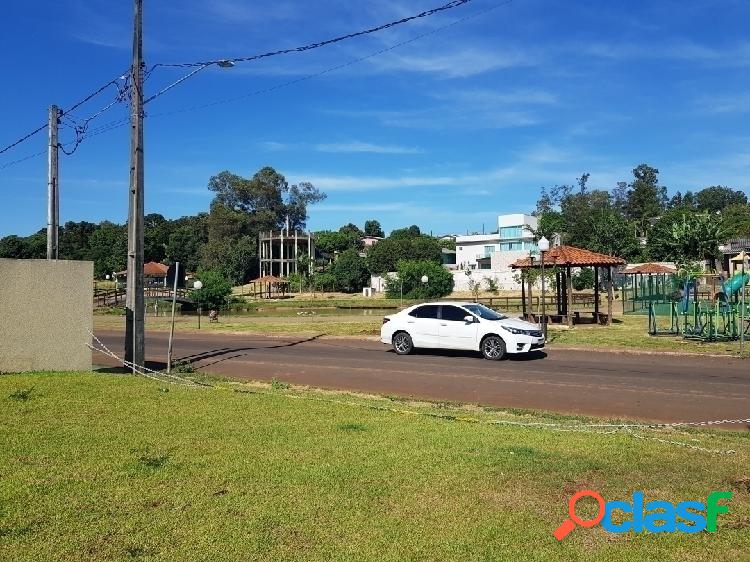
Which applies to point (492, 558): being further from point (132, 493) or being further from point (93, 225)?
point (93, 225)

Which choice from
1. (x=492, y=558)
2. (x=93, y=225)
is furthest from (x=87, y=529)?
(x=93, y=225)

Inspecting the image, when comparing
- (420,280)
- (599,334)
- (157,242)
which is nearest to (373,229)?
(157,242)

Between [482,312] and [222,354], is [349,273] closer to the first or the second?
[222,354]

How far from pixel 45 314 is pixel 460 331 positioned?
9827 millimetres

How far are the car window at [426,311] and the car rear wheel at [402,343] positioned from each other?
62 centimetres

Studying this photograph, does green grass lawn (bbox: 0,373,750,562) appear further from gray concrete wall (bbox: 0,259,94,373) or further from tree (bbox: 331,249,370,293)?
tree (bbox: 331,249,370,293)

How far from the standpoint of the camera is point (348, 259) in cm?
7881

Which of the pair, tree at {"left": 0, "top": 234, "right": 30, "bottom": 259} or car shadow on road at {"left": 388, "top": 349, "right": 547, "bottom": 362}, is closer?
car shadow on road at {"left": 388, "top": 349, "right": 547, "bottom": 362}

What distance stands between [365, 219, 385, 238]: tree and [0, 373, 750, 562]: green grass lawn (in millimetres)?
142646

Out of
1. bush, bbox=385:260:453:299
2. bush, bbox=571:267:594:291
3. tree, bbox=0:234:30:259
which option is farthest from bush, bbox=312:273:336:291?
tree, bbox=0:234:30:259

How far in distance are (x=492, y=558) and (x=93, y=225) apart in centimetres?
13127

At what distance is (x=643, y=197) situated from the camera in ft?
355

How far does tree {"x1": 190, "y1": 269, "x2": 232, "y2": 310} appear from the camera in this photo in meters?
47.9

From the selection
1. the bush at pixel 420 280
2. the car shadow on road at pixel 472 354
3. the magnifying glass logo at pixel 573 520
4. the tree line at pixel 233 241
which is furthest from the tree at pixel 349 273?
the magnifying glass logo at pixel 573 520
